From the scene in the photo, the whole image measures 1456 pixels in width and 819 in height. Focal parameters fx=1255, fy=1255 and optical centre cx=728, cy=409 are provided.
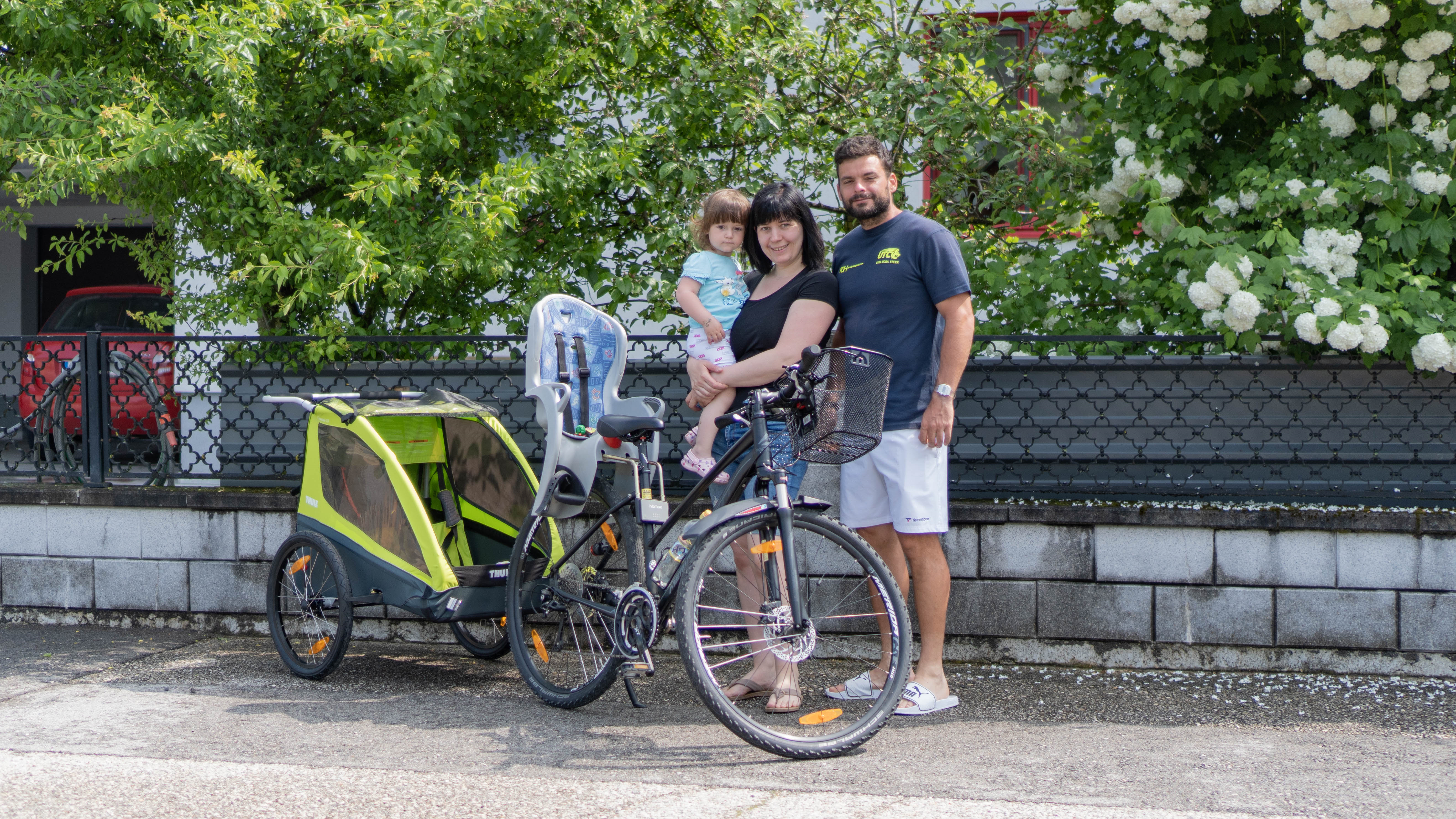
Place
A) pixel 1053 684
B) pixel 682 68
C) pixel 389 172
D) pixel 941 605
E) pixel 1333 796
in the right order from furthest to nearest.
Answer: pixel 682 68, pixel 389 172, pixel 1053 684, pixel 941 605, pixel 1333 796

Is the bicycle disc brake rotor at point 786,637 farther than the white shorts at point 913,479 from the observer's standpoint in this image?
No

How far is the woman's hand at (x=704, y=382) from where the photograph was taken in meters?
4.44

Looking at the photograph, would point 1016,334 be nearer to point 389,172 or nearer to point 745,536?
point 745,536

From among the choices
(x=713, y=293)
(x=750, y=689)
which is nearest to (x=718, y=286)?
(x=713, y=293)

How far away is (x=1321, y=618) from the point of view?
5.08 m

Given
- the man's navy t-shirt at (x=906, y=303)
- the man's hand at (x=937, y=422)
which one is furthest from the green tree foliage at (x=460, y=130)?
the man's hand at (x=937, y=422)

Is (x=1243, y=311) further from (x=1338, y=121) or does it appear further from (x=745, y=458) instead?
(x=745, y=458)

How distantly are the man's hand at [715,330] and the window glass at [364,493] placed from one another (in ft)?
4.29

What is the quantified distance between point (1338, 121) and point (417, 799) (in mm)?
4435

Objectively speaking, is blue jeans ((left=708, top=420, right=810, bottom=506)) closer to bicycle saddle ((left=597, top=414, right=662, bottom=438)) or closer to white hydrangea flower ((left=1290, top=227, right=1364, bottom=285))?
bicycle saddle ((left=597, top=414, right=662, bottom=438))

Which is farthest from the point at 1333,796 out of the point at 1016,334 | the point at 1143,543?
the point at 1016,334

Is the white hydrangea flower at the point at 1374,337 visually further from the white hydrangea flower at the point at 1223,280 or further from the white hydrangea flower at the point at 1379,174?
the white hydrangea flower at the point at 1379,174

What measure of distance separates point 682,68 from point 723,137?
16.8 inches

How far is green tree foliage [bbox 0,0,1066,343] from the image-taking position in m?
5.39
